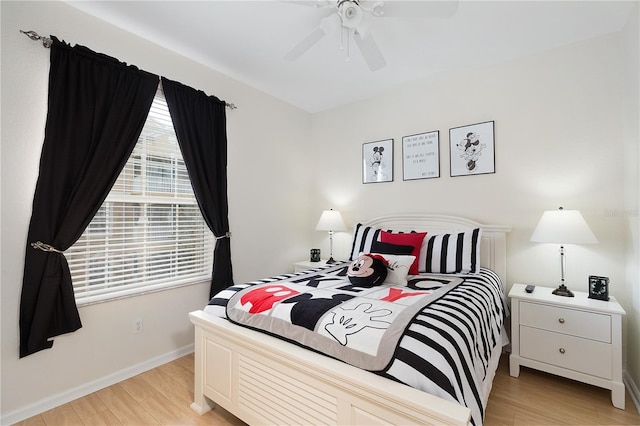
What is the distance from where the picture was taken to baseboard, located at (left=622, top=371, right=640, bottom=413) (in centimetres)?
191

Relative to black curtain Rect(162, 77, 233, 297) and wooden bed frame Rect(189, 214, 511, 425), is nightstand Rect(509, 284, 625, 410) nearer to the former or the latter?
wooden bed frame Rect(189, 214, 511, 425)

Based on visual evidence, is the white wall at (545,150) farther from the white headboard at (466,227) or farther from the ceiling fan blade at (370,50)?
the ceiling fan blade at (370,50)

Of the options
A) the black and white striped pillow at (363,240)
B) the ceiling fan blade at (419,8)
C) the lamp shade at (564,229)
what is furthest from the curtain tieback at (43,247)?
the lamp shade at (564,229)

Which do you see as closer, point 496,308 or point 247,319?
point 247,319

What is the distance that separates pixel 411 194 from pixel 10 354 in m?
3.38

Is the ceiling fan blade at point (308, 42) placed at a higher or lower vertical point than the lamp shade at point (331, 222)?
higher

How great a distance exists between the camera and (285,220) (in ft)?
12.2

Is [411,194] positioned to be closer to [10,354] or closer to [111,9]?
[111,9]

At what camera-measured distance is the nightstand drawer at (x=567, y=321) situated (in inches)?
76.8

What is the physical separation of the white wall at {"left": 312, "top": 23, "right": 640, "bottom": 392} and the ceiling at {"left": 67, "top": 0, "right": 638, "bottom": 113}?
22cm

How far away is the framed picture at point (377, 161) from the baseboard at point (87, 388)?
259cm

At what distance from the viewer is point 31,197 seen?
187 centimetres

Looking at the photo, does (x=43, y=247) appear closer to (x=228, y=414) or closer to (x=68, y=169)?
(x=68, y=169)

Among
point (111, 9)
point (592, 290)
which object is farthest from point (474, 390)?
point (111, 9)
